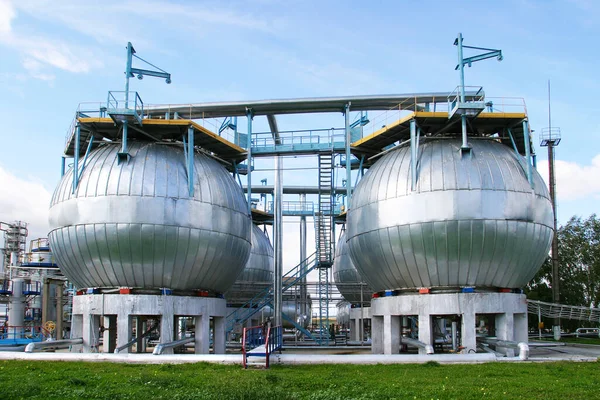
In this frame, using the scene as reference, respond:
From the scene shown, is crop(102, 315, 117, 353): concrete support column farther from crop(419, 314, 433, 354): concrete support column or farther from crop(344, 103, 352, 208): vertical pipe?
crop(419, 314, 433, 354): concrete support column

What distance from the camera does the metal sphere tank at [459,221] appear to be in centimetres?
2380

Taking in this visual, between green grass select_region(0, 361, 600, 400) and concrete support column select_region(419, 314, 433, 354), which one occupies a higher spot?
concrete support column select_region(419, 314, 433, 354)

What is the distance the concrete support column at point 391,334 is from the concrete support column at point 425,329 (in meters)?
1.58

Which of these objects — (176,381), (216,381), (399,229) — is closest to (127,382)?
(176,381)

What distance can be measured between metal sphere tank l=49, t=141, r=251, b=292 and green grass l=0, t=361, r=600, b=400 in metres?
5.37

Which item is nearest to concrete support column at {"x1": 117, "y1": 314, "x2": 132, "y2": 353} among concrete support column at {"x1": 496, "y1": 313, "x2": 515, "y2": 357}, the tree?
concrete support column at {"x1": 496, "y1": 313, "x2": 515, "y2": 357}

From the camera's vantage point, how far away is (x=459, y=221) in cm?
2367

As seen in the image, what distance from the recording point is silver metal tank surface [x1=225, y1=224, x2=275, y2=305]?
138 feet

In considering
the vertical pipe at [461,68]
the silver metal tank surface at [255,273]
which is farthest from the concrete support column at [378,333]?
the silver metal tank surface at [255,273]

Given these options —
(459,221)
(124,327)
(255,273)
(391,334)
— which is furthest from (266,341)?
(255,273)

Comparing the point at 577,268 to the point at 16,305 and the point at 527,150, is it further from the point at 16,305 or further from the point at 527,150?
the point at 16,305

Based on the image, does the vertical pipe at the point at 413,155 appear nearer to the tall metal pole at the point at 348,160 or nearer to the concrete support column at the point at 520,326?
the tall metal pole at the point at 348,160

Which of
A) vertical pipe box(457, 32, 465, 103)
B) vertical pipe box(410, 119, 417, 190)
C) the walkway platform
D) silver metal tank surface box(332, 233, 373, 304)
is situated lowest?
silver metal tank surface box(332, 233, 373, 304)

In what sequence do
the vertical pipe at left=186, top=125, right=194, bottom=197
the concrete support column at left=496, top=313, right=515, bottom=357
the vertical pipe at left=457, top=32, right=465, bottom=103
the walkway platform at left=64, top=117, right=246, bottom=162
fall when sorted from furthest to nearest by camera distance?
the walkway platform at left=64, top=117, right=246, bottom=162 → the vertical pipe at left=186, top=125, right=194, bottom=197 → the vertical pipe at left=457, top=32, right=465, bottom=103 → the concrete support column at left=496, top=313, right=515, bottom=357
